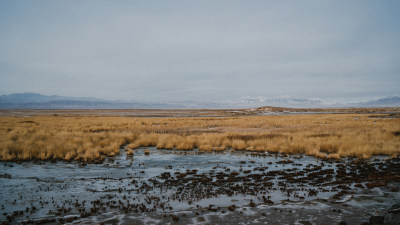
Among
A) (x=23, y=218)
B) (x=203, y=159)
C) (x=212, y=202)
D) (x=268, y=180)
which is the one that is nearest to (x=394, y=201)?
(x=268, y=180)

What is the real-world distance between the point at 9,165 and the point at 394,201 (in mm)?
18954

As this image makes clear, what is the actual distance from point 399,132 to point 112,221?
102 feet

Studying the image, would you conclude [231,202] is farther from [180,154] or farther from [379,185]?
[180,154]

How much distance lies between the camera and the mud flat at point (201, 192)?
725 cm

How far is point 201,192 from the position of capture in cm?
945

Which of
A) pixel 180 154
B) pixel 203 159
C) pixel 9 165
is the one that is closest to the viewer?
pixel 9 165

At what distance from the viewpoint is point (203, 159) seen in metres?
16.7

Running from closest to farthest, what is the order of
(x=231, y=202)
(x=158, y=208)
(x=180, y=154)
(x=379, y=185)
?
(x=158, y=208) → (x=231, y=202) → (x=379, y=185) → (x=180, y=154)

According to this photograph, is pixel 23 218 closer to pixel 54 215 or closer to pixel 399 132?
pixel 54 215

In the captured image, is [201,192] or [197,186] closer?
[201,192]

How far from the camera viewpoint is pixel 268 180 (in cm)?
1118

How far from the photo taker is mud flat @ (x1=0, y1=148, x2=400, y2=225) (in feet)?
23.8

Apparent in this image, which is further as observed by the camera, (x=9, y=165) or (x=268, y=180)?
(x=9, y=165)

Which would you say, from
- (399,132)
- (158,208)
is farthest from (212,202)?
(399,132)
